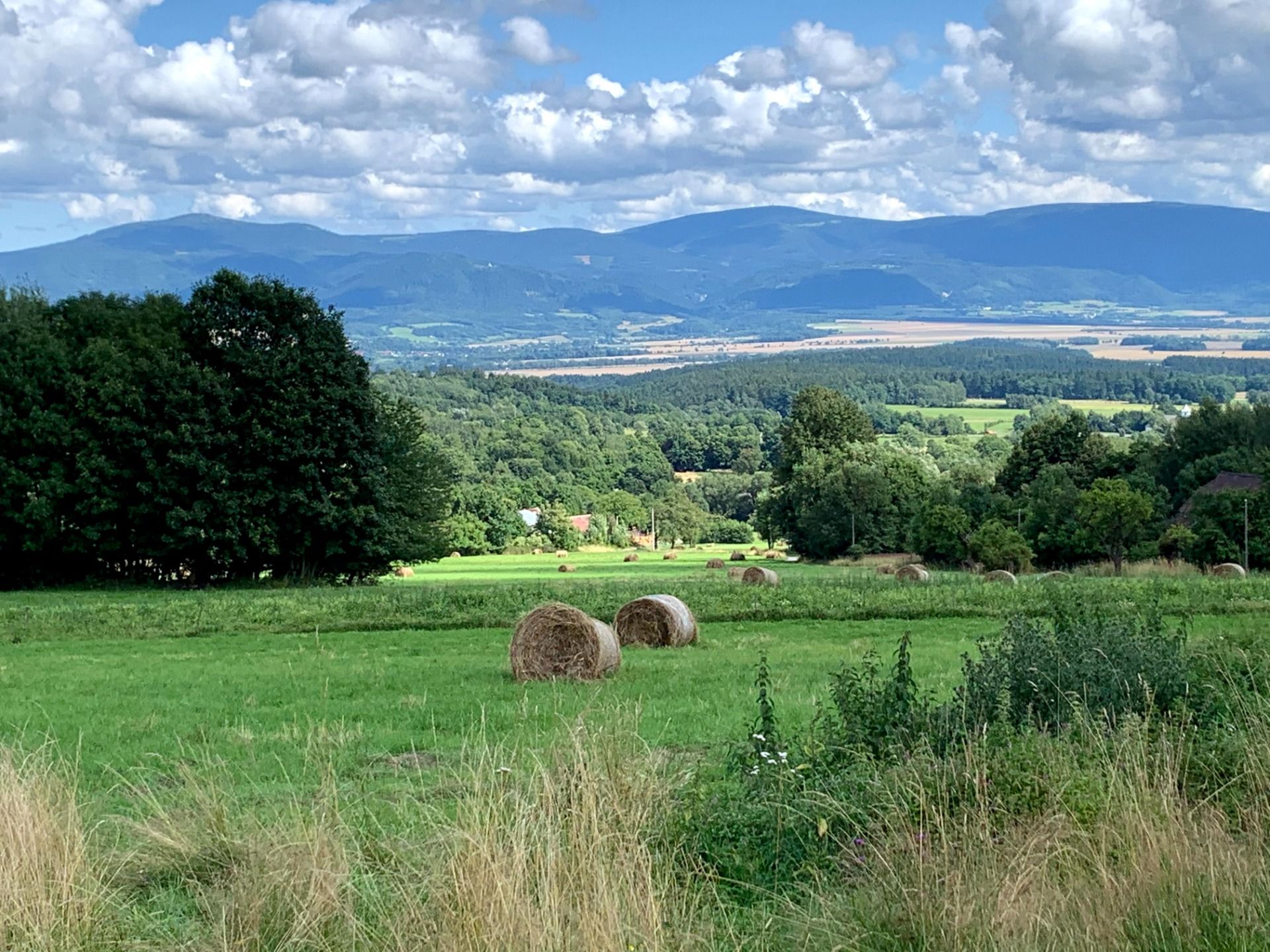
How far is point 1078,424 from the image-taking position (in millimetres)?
81188

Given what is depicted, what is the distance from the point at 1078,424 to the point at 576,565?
103ft

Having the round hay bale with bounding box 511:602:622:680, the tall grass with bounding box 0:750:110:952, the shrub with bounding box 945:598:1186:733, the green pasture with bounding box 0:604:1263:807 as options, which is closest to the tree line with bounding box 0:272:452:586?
the green pasture with bounding box 0:604:1263:807

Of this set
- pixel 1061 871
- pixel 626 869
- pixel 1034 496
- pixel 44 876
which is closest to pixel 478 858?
pixel 626 869

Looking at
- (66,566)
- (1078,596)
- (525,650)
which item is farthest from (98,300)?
(1078,596)

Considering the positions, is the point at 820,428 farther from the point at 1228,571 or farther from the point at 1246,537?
the point at 1228,571

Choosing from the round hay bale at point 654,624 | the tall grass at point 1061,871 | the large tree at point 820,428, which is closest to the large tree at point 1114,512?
the round hay bale at point 654,624

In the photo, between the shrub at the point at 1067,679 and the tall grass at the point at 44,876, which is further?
the shrub at the point at 1067,679

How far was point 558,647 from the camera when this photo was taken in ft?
63.4

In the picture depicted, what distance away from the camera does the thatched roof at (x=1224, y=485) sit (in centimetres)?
6228

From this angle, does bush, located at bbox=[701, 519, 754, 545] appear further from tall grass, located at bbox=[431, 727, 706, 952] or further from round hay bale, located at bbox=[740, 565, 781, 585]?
tall grass, located at bbox=[431, 727, 706, 952]

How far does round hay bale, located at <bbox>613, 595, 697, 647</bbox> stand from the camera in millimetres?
23812

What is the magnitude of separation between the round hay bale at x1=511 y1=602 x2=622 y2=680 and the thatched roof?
4745 centimetres

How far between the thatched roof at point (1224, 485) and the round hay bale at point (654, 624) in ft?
140

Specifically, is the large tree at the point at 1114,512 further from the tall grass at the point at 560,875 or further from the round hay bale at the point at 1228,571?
the tall grass at the point at 560,875
